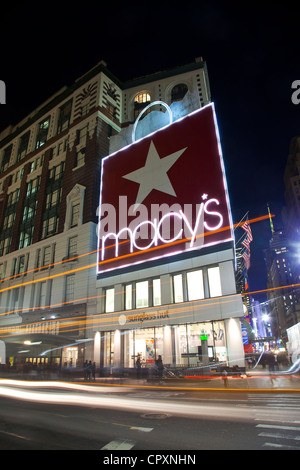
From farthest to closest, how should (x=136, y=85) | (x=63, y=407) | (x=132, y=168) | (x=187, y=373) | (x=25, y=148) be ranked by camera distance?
(x=25, y=148)
(x=136, y=85)
(x=132, y=168)
(x=187, y=373)
(x=63, y=407)

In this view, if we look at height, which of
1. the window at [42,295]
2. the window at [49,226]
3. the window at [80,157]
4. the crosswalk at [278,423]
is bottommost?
Result: the crosswalk at [278,423]

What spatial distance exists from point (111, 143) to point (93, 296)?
2516 centimetres

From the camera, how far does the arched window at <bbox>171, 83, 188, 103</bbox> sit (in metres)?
49.4

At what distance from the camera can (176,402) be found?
12375 millimetres

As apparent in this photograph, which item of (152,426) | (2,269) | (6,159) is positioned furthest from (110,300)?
(6,159)

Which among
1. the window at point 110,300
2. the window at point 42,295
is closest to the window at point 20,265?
the window at point 42,295

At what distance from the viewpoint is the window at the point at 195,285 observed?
95.0ft

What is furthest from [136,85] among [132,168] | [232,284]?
[232,284]

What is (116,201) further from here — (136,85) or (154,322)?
(136,85)

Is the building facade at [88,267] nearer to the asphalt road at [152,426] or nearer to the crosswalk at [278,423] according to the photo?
the crosswalk at [278,423]

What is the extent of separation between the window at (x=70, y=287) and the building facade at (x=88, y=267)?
15 cm

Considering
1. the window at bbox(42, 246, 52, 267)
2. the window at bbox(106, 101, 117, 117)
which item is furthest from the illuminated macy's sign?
the window at bbox(106, 101, 117, 117)

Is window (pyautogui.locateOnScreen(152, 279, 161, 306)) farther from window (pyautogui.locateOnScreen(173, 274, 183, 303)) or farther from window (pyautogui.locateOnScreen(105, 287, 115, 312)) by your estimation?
window (pyautogui.locateOnScreen(105, 287, 115, 312))

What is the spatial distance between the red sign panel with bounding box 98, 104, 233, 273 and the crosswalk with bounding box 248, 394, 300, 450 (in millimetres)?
17519
